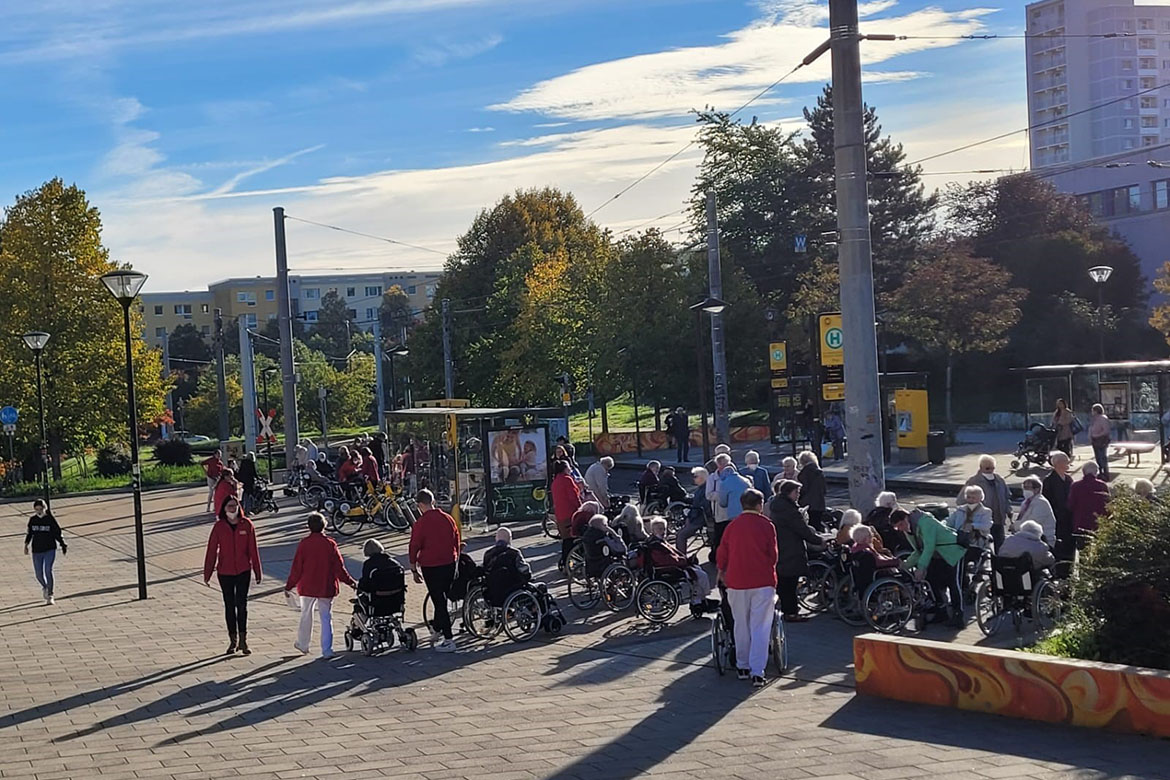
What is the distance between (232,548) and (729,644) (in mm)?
5567

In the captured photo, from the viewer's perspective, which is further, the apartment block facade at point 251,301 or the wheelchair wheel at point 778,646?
the apartment block facade at point 251,301

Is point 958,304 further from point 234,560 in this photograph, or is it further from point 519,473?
Result: point 234,560

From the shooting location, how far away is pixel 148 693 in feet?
39.4

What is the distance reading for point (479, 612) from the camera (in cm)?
1392

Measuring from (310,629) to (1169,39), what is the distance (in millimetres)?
145965

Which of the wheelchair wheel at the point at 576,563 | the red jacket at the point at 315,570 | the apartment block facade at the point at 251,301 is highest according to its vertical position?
the apartment block facade at the point at 251,301

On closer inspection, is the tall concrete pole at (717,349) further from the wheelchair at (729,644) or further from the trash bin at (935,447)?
the wheelchair at (729,644)

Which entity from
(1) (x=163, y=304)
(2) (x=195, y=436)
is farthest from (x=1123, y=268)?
(1) (x=163, y=304)

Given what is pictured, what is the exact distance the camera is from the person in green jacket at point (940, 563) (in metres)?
12.9

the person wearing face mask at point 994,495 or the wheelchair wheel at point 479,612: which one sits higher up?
the person wearing face mask at point 994,495

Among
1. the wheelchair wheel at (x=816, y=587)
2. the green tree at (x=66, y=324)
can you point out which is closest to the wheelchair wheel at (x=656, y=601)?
the wheelchair wheel at (x=816, y=587)

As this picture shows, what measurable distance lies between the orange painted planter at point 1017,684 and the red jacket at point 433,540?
16.1 feet

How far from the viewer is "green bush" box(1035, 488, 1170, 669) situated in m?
9.19

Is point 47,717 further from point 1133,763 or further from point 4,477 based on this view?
point 4,477
